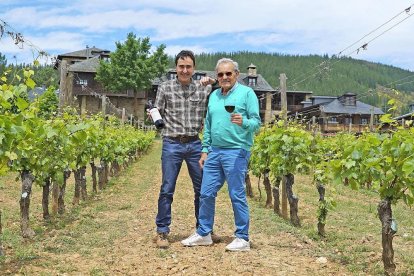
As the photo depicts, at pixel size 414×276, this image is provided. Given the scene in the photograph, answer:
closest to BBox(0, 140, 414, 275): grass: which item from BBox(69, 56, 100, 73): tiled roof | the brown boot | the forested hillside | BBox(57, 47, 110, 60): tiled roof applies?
the brown boot

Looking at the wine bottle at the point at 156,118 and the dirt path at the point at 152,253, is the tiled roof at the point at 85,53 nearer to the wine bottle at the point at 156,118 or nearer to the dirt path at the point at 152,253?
the dirt path at the point at 152,253

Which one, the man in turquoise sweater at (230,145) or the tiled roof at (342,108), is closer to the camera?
the man in turquoise sweater at (230,145)

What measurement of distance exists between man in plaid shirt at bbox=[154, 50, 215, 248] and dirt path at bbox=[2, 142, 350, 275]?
481 mm

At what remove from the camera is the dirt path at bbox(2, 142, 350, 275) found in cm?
456

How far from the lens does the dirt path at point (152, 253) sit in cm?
456

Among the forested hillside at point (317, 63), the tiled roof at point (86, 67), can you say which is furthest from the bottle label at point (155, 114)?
the forested hillside at point (317, 63)

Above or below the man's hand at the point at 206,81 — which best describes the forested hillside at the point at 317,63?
above

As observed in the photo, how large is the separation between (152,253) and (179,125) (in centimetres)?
135

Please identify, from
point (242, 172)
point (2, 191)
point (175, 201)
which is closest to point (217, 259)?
point (242, 172)

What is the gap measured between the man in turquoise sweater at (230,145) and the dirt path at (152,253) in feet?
1.31

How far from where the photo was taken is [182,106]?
530cm

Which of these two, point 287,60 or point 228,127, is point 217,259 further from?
point 287,60

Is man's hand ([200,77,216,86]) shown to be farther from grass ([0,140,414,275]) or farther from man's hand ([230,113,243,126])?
grass ([0,140,414,275])

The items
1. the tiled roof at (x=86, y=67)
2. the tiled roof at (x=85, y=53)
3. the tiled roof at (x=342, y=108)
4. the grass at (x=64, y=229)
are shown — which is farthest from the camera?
the tiled roof at (x=85, y=53)
